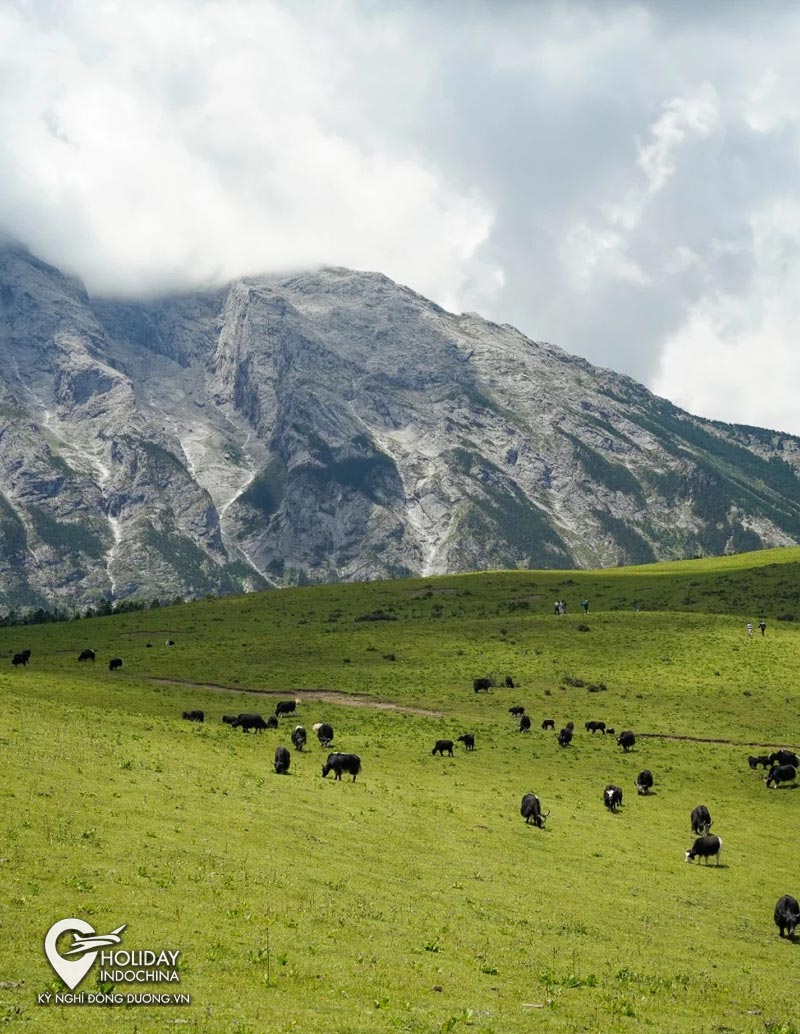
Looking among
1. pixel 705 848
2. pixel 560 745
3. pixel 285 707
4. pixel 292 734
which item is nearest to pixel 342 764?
pixel 292 734

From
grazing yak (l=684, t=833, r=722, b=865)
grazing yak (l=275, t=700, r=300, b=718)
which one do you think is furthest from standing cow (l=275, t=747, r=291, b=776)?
grazing yak (l=275, t=700, r=300, b=718)

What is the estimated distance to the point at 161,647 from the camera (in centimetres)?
11038

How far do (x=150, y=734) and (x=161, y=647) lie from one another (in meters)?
56.2

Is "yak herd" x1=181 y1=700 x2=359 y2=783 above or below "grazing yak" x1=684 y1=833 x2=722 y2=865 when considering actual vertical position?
above

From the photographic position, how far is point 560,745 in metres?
70.8

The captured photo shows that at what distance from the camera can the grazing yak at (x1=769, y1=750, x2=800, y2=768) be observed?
64.9 meters

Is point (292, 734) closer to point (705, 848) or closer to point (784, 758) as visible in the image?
point (705, 848)

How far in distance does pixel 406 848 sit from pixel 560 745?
3444 centimetres

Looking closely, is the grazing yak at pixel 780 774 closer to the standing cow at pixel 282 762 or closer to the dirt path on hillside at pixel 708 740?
the dirt path on hillside at pixel 708 740

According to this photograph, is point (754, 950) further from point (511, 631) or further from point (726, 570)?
point (726, 570)

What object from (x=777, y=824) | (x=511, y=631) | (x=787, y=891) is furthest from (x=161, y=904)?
(x=511, y=631)

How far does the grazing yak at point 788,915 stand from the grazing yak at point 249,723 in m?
39.3

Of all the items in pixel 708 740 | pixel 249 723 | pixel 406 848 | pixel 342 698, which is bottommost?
pixel 406 848

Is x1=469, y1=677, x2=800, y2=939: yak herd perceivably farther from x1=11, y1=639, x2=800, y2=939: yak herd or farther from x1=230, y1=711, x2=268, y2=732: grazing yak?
x1=230, y1=711, x2=268, y2=732: grazing yak
